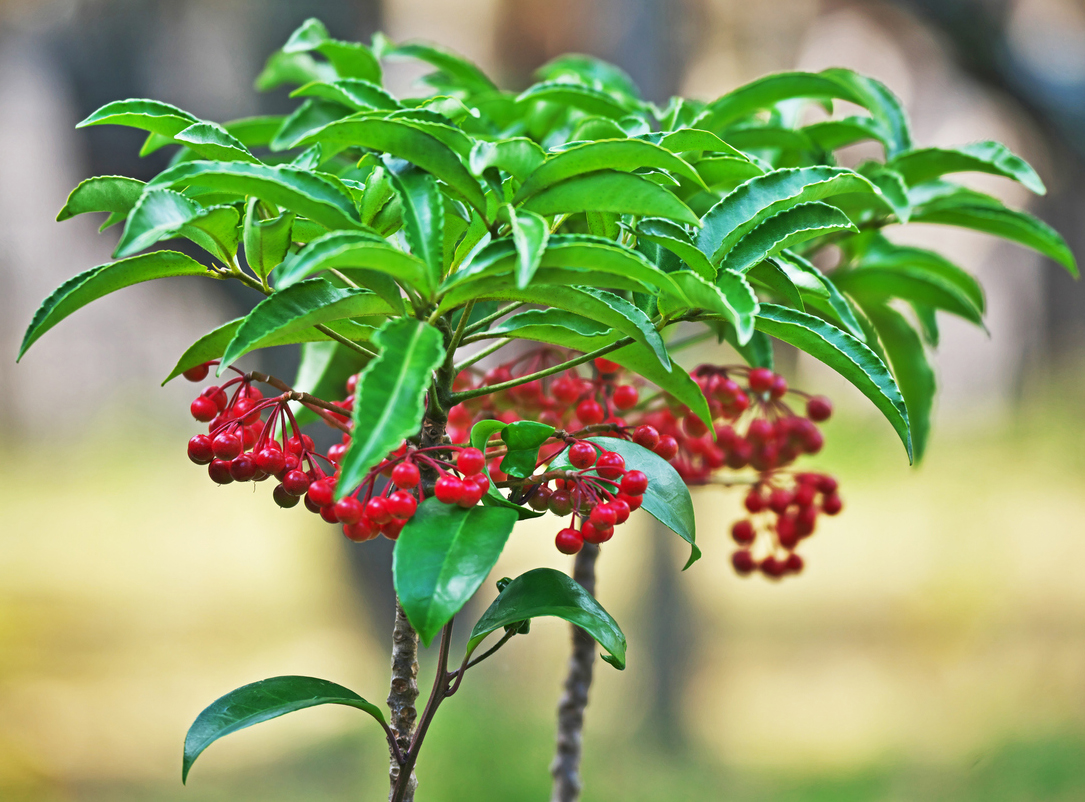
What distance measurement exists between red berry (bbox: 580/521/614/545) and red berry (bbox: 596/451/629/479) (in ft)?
0.11

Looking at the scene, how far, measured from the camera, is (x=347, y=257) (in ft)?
1.18

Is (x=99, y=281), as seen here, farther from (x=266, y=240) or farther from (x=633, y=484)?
(x=633, y=484)

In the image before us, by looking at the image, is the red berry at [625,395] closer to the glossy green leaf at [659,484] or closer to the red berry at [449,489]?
the glossy green leaf at [659,484]

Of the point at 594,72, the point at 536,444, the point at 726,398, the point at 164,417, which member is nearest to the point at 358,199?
the point at 536,444

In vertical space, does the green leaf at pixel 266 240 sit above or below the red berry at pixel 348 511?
above

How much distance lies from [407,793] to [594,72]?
28.8 inches

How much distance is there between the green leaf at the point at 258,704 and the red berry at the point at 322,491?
128 millimetres

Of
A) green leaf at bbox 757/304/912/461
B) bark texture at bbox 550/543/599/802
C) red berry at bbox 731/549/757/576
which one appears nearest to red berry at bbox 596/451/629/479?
green leaf at bbox 757/304/912/461

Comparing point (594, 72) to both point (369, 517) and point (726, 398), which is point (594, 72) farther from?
point (369, 517)

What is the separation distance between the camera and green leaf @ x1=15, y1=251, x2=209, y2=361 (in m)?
0.42

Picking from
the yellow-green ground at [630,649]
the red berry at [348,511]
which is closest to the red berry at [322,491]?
the red berry at [348,511]

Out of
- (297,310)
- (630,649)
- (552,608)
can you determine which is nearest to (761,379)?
(552,608)

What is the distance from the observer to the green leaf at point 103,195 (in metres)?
0.43

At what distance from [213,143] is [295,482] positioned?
0.19 m
